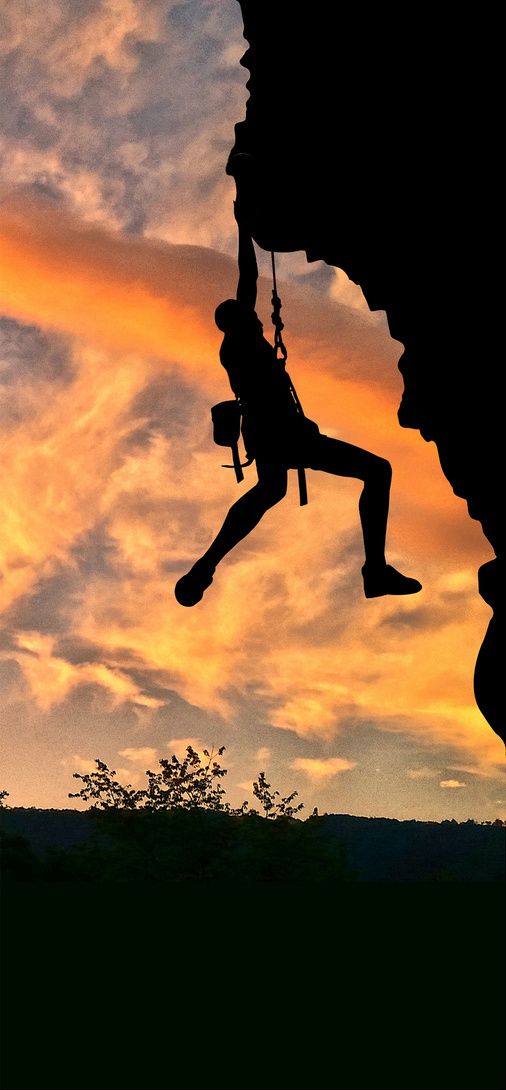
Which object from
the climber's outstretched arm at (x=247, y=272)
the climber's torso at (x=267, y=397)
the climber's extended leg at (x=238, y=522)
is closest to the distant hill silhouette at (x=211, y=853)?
the climber's extended leg at (x=238, y=522)

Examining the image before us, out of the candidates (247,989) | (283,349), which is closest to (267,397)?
(283,349)

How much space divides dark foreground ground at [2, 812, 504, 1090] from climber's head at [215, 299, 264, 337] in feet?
13.0

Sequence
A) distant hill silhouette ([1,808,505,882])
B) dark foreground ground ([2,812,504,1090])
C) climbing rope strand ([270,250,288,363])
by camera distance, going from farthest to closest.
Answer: distant hill silhouette ([1,808,505,882]), climbing rope strand ([270,250,288,363]), dark foreground ground ([2,812,504,1090])

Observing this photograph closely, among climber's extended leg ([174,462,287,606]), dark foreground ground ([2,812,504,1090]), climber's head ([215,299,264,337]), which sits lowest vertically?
dark foreground ground ([2,812,504,1090])

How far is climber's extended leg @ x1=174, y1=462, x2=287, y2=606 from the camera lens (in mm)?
7680

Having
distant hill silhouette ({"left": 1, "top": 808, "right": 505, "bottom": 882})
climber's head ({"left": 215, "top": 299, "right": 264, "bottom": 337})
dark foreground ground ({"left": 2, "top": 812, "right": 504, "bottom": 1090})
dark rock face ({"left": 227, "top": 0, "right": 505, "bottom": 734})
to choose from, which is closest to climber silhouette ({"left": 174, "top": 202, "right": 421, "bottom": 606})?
climber's head ({"left": 215, "top": 299, "right": 264, "bottom": 337})

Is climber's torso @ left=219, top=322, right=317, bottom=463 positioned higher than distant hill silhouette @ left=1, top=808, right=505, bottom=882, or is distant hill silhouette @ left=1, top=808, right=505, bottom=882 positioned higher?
climber's torso @ left=219, top=322, right=317, bottom=463

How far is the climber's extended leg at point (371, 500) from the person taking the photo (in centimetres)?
756

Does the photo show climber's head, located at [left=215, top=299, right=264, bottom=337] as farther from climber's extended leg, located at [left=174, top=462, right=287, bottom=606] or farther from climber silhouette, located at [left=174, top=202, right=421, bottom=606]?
climber's extended leg, located at [left=174, top=462, right=287, bottom=606]

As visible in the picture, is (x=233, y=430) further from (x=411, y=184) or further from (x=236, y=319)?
(x=411, y=184)

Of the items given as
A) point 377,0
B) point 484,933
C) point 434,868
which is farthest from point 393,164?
point 434,868

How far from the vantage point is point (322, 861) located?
23719 mm

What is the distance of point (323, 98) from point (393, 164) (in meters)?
0.90

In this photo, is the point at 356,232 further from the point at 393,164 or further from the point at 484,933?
the point at 484,933
